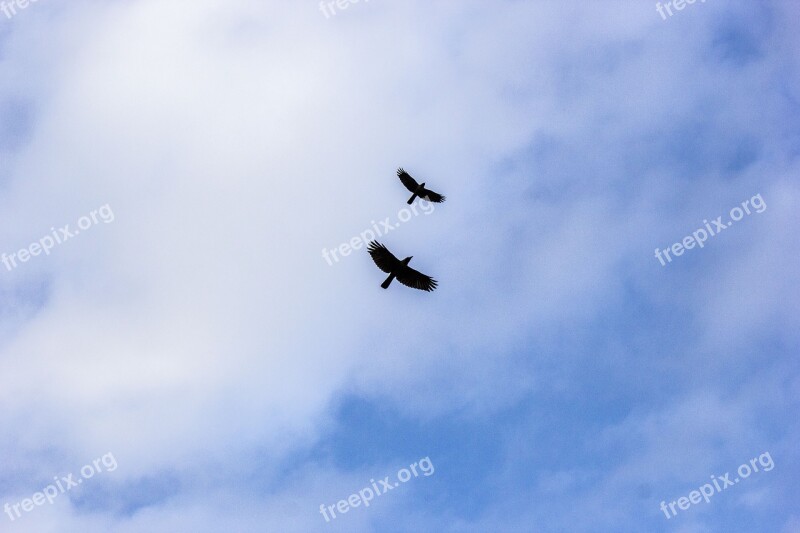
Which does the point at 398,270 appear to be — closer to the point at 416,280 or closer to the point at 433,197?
the point at 416,280

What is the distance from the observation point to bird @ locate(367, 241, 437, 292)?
150ft

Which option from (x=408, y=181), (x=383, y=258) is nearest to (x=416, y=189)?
(x=408, y=181)

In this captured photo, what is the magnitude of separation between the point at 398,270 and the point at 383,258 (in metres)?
1.31

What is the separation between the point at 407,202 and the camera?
48469 mm

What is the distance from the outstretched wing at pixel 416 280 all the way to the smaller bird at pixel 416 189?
461 centimetres

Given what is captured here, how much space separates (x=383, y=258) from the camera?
46.0 m

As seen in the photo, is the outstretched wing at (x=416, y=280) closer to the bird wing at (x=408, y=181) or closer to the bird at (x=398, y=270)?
the bird at (x=398, y=270)

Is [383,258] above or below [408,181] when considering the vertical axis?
below

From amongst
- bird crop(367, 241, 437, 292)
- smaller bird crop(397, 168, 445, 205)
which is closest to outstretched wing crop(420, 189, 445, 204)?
smaller bird crop(397, 168, 445, 205)

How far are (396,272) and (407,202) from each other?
466cm

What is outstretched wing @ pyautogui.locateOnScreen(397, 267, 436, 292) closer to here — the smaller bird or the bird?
the bird

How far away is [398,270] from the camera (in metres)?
46.7

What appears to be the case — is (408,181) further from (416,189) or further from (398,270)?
(398,270)

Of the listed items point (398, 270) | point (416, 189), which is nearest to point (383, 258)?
point (398, 270)
